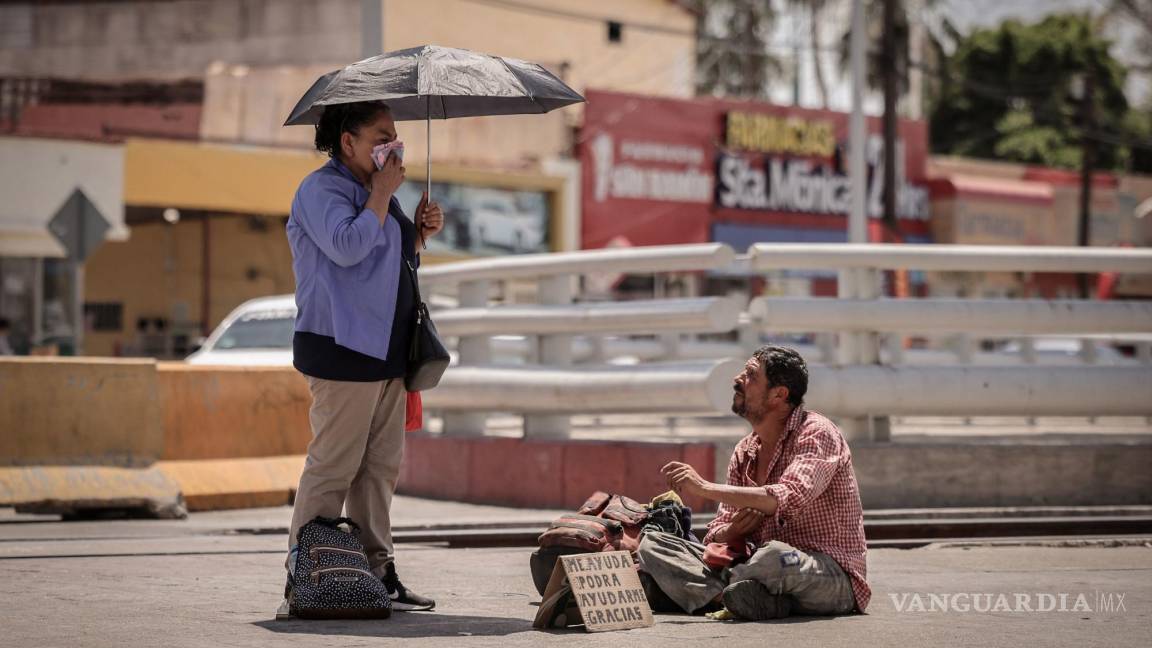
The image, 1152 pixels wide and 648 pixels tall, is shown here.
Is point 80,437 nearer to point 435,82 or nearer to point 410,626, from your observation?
point 435,82

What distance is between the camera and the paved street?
544cm

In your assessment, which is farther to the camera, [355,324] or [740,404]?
[740,404]

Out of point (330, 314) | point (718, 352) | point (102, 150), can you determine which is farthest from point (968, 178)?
point (330, 314)

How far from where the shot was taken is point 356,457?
6047 millimetres

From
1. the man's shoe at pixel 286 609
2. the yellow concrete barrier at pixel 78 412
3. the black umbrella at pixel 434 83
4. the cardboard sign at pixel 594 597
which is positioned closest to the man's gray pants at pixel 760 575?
the cardboard sign at pixel 594 597

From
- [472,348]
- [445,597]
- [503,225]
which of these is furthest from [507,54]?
[445,597]

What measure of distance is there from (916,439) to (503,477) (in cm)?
255

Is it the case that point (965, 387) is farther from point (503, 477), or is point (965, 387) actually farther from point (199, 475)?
point (199, 475)

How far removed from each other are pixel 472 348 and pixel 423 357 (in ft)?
17.5

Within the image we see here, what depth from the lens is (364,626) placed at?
18.6 feet

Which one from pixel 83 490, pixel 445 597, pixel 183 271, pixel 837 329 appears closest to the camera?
pixel 445 597

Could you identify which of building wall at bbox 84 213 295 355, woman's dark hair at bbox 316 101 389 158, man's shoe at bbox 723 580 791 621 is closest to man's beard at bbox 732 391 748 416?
man's shoe at bbox 723 580 791 621

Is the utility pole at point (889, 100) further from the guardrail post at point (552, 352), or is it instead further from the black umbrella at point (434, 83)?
the black umbrella at point (434, 83)

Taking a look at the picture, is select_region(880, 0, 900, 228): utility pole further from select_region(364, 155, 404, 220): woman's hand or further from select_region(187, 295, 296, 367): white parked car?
select_region(364, 155, 404, 220): woman's hand
